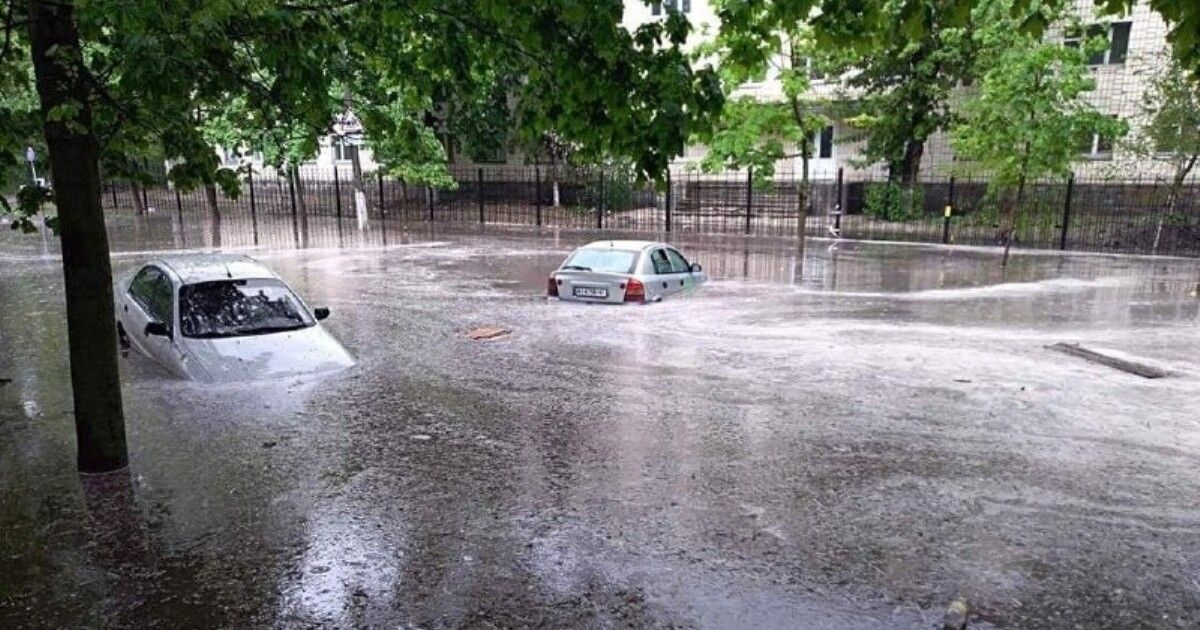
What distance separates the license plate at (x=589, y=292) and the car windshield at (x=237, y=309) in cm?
550

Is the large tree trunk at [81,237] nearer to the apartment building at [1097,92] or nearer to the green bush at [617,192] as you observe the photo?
the apartment building at [1097,92]

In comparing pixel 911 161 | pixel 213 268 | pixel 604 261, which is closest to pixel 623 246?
pixel 604 261

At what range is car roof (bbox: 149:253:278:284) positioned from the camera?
1010 centimetres

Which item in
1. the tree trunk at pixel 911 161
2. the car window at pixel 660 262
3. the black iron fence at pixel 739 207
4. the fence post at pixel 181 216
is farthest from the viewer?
the tree trunk at pixel 911 161

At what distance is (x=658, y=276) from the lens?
14.9 m

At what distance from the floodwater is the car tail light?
1.05 meters

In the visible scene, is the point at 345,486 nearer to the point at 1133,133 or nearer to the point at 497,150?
the point at 1133,133

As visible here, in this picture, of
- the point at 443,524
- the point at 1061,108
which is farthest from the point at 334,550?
the point at 1061,108

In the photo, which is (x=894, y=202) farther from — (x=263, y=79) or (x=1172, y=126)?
(x=263, y=79)

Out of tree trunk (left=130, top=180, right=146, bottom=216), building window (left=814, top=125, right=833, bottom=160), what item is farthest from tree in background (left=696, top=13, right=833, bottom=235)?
tree trunk (left=130, top=180, right=146, bottom=216)

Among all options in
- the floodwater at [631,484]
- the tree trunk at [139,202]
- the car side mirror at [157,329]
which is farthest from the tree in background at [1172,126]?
the tree trunk at [139,202]

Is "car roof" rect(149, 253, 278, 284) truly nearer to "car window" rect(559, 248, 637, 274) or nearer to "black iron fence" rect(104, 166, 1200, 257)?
"car window" rect(559, 248, 637, 274)

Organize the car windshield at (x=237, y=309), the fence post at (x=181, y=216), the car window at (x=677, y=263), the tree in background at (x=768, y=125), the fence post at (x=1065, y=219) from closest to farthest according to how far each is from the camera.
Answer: the car windshield at (x=237, y=309)
the car window at (x=677, y=263)
the tree in background at (x=768, y=125)
the fence post at (x=1065, y=219)
the fence post at (x=181, y=216)

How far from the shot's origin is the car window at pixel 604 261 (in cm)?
1466
